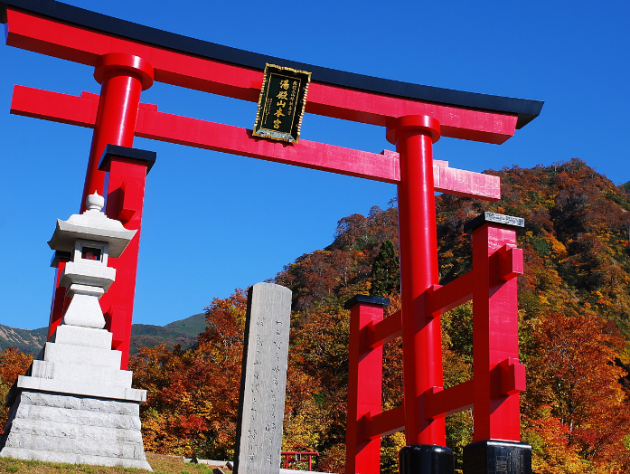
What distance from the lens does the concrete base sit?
617cm

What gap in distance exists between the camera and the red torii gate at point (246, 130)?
348 inches

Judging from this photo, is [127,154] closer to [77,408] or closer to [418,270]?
[77,408]

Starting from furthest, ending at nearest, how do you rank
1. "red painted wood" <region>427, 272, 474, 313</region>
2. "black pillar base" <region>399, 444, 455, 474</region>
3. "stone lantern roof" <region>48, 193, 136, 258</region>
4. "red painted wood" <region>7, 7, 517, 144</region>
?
1. "red painted wood" <region>7, 7, 517, 144</region>
2. "red painted wood" <region>427, 272, 474, 313</region>
3. "stone lantern roof" <region>48, 193, 136, 258</region>
4. "black pillar base" <region>399, 444, 455, 474</region>

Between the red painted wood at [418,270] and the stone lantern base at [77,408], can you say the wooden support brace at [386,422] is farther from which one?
the stone lantern base at [77,408]

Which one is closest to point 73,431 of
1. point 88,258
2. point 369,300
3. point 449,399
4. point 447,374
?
point 88,258

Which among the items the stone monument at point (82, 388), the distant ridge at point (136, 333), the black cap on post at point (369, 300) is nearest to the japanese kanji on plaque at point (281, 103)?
the black cap on post at point (369, 300)

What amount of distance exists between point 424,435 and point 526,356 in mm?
15636

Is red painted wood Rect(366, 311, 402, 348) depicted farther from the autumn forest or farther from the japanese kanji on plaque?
the autumn forest

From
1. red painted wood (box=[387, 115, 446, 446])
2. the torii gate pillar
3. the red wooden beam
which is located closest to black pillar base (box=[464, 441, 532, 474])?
the torii gate pillar

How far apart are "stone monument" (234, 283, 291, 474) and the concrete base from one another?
Answer: 150 centimetres

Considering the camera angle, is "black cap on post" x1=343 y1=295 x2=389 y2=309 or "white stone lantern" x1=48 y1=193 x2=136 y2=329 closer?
"white stone lantern" x1=48 y1=193 x2=136 y2=329

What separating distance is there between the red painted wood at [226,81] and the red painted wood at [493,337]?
383 centimetres

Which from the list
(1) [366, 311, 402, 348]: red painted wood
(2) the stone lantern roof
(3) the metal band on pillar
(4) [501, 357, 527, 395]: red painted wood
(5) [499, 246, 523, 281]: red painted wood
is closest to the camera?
(4) [501, 357, 527, 395]: red painted wood

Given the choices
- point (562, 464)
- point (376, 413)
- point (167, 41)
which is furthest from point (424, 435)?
point (562, 464)
